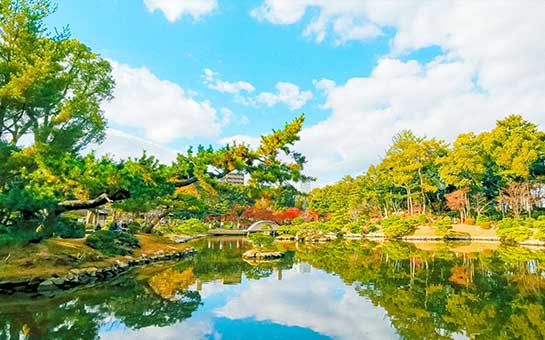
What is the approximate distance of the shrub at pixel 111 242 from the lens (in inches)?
484

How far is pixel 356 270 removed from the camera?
39.7 ft

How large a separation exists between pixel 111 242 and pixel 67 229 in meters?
1.64

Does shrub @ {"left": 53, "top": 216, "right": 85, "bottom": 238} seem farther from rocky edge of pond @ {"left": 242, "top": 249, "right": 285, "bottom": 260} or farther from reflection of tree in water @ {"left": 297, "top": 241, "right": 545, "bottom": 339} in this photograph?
reflection of tree in water @ {"left": 297, "top": 241, "right": 545, "bottom": 339}

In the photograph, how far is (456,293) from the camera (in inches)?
324

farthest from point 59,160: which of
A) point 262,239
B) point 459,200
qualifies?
point 459,200

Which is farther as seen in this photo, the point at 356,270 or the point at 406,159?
the point at 406,159

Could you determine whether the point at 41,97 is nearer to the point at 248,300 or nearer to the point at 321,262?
the point at 248,300

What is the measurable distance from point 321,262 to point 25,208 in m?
11.1

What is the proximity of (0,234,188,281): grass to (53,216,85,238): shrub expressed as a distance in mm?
408

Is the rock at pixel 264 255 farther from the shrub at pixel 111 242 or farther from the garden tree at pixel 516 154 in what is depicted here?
the garden tree at pixel 516 154

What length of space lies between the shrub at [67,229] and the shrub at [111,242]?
905 mm

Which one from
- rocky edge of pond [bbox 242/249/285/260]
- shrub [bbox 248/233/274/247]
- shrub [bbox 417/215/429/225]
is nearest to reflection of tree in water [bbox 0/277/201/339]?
rocky edge of pond [bbox 242/249/285/260]

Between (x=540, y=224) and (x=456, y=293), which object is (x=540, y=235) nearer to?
(x=540, y=224)

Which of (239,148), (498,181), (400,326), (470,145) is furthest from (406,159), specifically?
(400,326)
